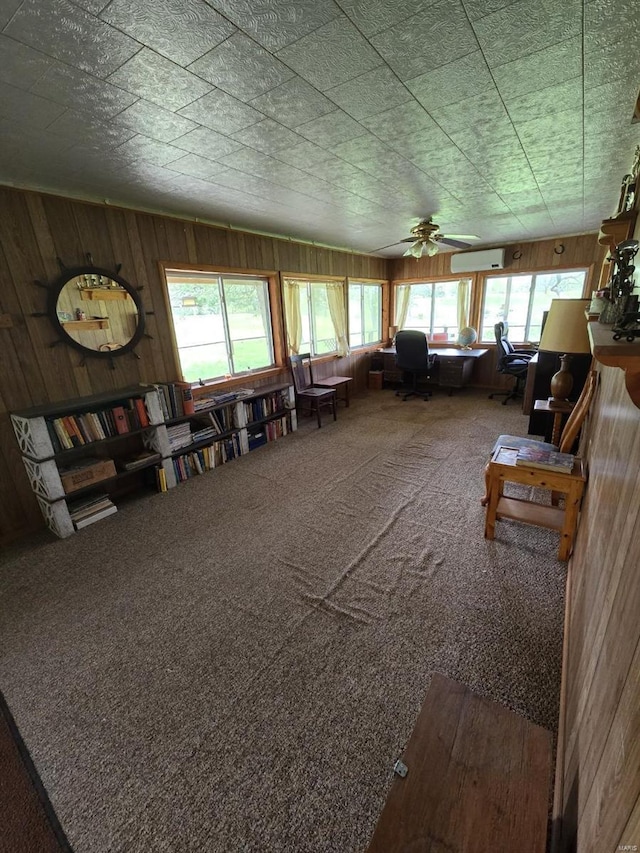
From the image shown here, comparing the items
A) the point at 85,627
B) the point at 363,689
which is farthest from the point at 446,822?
the point at 85,627

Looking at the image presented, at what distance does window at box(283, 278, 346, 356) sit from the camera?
4.77m

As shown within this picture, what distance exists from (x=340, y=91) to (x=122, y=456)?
308cm

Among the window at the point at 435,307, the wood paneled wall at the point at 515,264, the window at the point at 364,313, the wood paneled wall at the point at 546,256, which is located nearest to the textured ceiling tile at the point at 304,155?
the window at the point at 364,313

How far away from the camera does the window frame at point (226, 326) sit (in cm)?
337

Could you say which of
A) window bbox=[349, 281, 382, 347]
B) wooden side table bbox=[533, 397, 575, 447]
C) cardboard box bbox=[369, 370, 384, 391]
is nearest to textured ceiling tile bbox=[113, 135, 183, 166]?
wooden side table bbox=[533, 397, 575, 447]

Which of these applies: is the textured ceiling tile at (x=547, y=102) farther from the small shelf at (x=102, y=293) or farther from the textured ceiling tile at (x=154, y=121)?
the small shelf at (x=102, y=293)

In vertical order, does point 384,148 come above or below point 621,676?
above

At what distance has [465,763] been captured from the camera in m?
0.87

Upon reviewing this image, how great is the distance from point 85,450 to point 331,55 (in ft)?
9.74

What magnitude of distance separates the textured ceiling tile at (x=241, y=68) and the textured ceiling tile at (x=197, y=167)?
780mm

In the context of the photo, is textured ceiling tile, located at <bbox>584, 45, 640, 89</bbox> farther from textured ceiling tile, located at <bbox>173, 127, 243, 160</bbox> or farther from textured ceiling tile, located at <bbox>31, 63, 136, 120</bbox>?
textured ceiling tile, located at <bbox>31, 63, 136, 120</bbox>

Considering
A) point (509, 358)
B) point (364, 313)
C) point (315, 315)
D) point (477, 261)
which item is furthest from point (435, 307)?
point (315, 315)

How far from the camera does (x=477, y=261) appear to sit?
18.8 feet

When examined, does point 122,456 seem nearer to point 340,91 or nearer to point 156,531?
point 156,531
